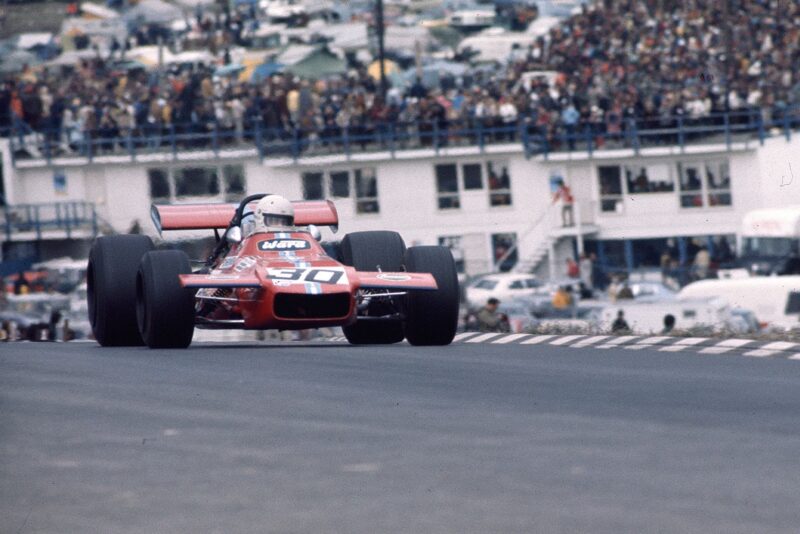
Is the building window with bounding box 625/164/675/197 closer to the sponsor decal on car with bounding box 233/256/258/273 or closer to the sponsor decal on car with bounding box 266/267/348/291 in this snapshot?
the sponsor decal on car with bounding box 233/256/258/273

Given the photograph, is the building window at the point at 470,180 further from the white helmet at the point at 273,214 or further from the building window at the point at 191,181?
the white helmet at the point at 273,214

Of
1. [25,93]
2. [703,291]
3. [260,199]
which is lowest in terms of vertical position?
[703,291]

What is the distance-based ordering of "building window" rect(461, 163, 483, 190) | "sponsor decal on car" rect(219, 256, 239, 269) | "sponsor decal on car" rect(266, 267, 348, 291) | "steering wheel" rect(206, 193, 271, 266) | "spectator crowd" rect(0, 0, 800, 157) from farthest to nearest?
"building window" rect(461, 163, 483, 190), "spectator crowd" rect(0, 0, 800, 157), "steering wheel" rect(206, 193, 271, 266), "sponsor decal on car" rect(219, 256, 239, 269), "sponsor decal on car" rect(266, 267, 348, 291)

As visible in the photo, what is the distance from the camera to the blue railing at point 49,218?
3850 cm

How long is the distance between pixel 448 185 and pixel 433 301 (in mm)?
28078

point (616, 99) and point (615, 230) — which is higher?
point (616, 99)

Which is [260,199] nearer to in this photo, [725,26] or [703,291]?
[703,291]

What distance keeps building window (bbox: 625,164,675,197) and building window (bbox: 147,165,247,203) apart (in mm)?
9095

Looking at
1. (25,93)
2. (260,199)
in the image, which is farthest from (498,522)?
(25,93)

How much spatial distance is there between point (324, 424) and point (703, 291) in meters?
19.9

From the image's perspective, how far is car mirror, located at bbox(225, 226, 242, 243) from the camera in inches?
482

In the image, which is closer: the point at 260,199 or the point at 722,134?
the point at 260,199

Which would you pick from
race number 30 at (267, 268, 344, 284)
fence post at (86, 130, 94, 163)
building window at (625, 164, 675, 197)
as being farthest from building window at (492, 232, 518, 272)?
race number 30 at (267, 268, 344, 284)

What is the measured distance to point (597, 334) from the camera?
13.6 m
